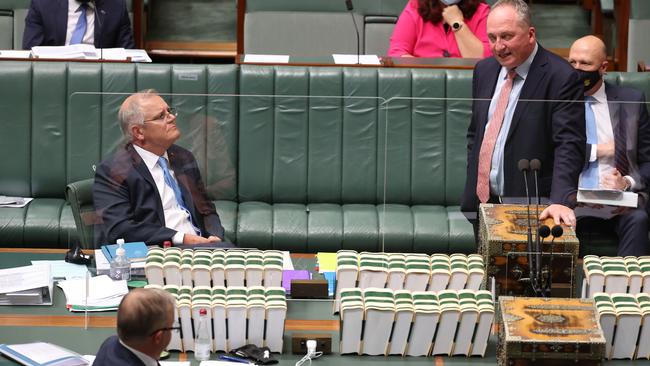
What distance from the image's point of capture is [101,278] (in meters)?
4.73

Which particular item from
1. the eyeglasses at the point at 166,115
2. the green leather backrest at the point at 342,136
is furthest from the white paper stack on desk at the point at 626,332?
the eyeglasses at the point at 166,115

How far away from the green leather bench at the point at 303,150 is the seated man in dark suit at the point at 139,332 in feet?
6.90

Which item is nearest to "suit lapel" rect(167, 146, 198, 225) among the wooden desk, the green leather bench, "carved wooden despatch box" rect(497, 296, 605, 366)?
the green leather bench

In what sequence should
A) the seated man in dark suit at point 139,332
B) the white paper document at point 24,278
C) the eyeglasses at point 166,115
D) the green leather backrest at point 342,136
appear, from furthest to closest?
the green leather backrest at point 342,136, the eyeglasses at point 166,115, the white paper document at point 24,278, the seated man in dark suit at point 139,332

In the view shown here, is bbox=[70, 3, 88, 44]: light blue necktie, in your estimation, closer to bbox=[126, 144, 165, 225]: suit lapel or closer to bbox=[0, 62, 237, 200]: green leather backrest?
bbox=[0, 62, 237, 200]: green leather backrest

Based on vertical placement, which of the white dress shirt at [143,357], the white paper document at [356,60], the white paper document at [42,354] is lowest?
the white paper document at [42,354]

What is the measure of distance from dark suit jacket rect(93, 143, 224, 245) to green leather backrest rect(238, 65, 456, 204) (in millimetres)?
613

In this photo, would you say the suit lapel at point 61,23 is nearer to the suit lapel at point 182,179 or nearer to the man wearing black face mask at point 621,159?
the suit lapel at point 182,179

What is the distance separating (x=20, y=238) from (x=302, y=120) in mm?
1535

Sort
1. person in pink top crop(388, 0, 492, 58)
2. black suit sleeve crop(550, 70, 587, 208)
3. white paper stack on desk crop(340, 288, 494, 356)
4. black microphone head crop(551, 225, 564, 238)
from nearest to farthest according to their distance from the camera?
white paper stack on desk crop(340, 288, 494, 356) → black microphone head crop(551, 225, 564, 238) → black suit sleeve crop(550, 70, 587, 208) → person in pink top crop(388, 0, 492, 58)

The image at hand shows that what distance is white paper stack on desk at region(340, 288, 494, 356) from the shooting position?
4086mm

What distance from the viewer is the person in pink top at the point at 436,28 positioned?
7602mm

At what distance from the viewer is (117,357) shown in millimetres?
3486

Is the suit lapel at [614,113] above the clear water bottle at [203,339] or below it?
above
